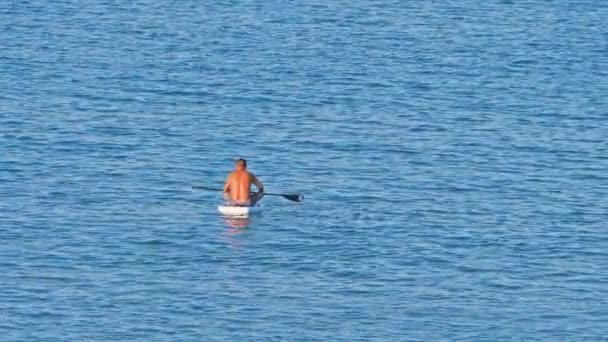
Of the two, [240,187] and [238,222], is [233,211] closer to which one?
[238,222]

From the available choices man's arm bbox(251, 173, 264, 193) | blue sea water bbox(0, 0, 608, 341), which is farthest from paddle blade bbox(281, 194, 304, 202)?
man's arm bbox(251, 173, 264, 193)

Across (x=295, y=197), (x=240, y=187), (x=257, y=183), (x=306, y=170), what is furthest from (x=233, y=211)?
(x=306, y=170)

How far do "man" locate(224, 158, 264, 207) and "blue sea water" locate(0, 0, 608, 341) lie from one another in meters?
0.69

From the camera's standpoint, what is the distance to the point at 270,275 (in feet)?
183

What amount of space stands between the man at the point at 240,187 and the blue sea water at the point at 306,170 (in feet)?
2.26

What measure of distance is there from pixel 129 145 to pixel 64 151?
252 centimetres

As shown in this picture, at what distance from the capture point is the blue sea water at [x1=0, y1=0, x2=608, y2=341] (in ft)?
173

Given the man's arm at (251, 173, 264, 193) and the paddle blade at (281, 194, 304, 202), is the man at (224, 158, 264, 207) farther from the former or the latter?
the paddle blade at (281, 194, 304, 202)

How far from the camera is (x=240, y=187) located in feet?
204

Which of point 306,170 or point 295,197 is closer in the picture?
point 295,197

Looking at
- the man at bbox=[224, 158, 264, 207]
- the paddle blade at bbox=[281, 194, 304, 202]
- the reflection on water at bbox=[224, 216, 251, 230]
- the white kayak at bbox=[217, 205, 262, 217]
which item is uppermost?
the man at bbox=[224, 158, 264, 207]

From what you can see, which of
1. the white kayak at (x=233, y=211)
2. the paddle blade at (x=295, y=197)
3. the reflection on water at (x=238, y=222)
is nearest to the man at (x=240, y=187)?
the white kayak at (x=233, y=211)

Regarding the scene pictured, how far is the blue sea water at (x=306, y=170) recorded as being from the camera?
52719 millimetres

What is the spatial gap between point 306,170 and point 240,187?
5953 millimetres
